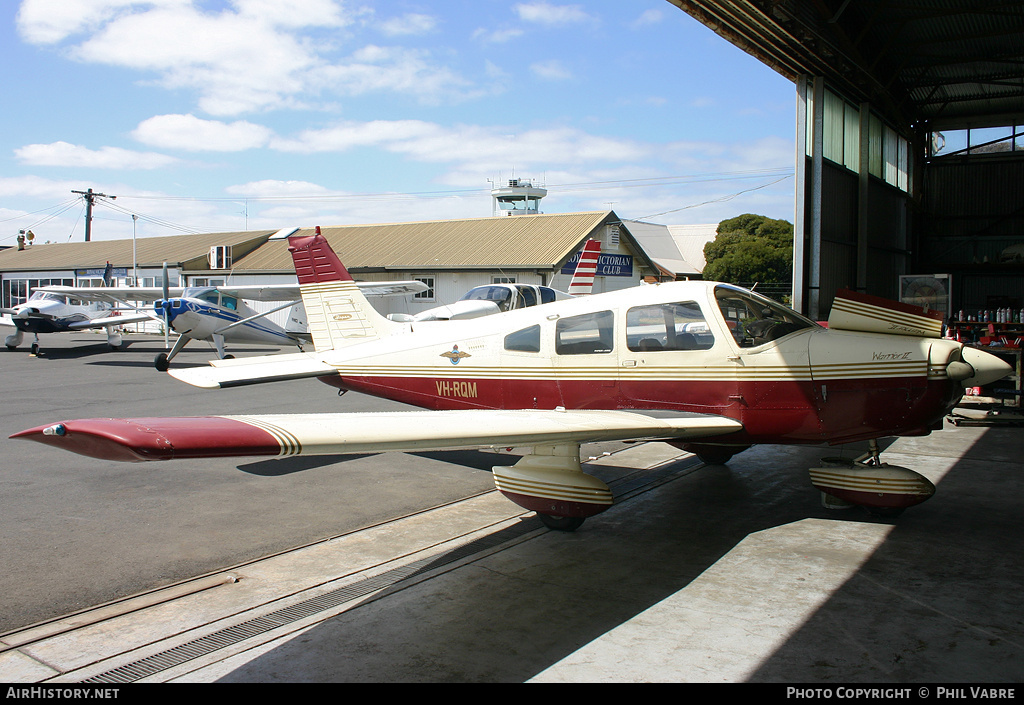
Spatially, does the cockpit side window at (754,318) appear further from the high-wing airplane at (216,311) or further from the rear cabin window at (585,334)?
the high-wing airplane at (216,311)

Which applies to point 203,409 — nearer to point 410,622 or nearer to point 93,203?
point 410,622

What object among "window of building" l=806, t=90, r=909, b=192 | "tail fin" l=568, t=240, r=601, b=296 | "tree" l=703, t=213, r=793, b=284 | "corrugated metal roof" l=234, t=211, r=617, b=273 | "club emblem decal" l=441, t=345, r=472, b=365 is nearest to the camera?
"club emblem decal" l=441, t=345, r=472, b=365

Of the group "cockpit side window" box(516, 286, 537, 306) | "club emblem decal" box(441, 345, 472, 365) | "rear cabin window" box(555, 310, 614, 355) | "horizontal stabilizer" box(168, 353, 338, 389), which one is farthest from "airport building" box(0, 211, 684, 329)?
"rear cabin window" box(555, 310, 614, 355)

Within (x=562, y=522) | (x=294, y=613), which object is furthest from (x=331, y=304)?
(x=294, y=613)

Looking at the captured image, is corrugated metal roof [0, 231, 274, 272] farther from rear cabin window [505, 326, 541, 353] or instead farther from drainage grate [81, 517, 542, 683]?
drainage grate [81, 517, 542, 683]

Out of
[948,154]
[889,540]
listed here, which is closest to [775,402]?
[889,540]

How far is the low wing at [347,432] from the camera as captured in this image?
120 inches

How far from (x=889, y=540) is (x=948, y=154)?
24400mm

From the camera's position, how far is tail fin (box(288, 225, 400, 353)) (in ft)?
28.5

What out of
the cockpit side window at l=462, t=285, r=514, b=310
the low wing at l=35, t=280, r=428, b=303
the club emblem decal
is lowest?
the club emblem decal

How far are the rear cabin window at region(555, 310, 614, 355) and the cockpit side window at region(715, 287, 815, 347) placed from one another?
3.53 feet

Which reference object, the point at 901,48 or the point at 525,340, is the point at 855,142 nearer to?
the point at 901,48

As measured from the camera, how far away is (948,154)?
2461 cm

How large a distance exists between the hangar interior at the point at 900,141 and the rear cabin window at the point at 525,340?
7.25 meters
